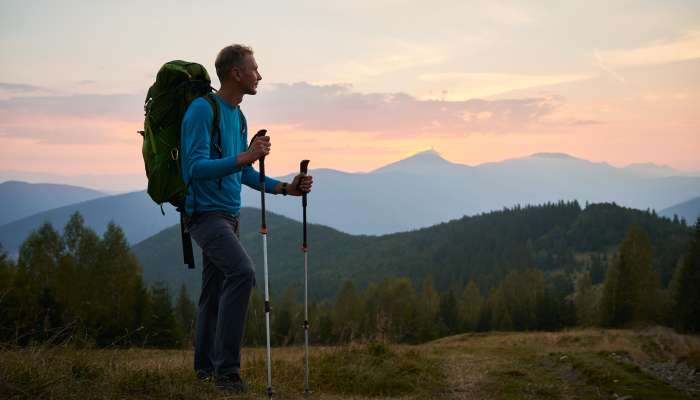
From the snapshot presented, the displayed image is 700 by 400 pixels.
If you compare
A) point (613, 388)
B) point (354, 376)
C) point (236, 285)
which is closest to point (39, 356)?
point (236, 285)

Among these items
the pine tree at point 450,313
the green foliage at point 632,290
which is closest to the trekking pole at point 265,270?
the green foliage at point 632,290

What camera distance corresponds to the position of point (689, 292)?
62.0 metres

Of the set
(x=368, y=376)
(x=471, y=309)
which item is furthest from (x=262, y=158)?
(x=471, y=309)

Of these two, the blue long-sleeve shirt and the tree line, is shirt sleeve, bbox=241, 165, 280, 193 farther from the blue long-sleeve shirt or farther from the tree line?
the tree line

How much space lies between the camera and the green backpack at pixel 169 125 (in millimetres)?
5801

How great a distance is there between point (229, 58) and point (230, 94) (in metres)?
0.38

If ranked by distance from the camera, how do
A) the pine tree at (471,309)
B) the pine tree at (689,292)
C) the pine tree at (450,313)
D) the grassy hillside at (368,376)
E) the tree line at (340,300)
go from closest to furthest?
the grassy hillside at (368,376)
the tree line at (340,300)
the pine tree at (689,292)
the pine tree at (450,313)
the pine tree at (471,309)

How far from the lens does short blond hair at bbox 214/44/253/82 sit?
5.96 meters

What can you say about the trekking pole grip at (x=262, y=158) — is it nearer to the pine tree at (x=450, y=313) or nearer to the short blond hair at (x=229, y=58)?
the short blond hair at (x=229, y=58)

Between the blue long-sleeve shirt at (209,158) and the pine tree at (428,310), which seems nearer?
the blue long-sleeve shirt at (209,158)

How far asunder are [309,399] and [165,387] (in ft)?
5.99

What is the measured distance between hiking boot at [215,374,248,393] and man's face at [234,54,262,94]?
3.05m

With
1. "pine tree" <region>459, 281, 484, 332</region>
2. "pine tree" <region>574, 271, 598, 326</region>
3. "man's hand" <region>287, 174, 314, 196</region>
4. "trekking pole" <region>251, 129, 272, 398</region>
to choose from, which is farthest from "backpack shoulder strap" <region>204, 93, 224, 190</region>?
"pine tree" <region>459, 281, 484, 332</region>

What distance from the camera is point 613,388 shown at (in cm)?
938
